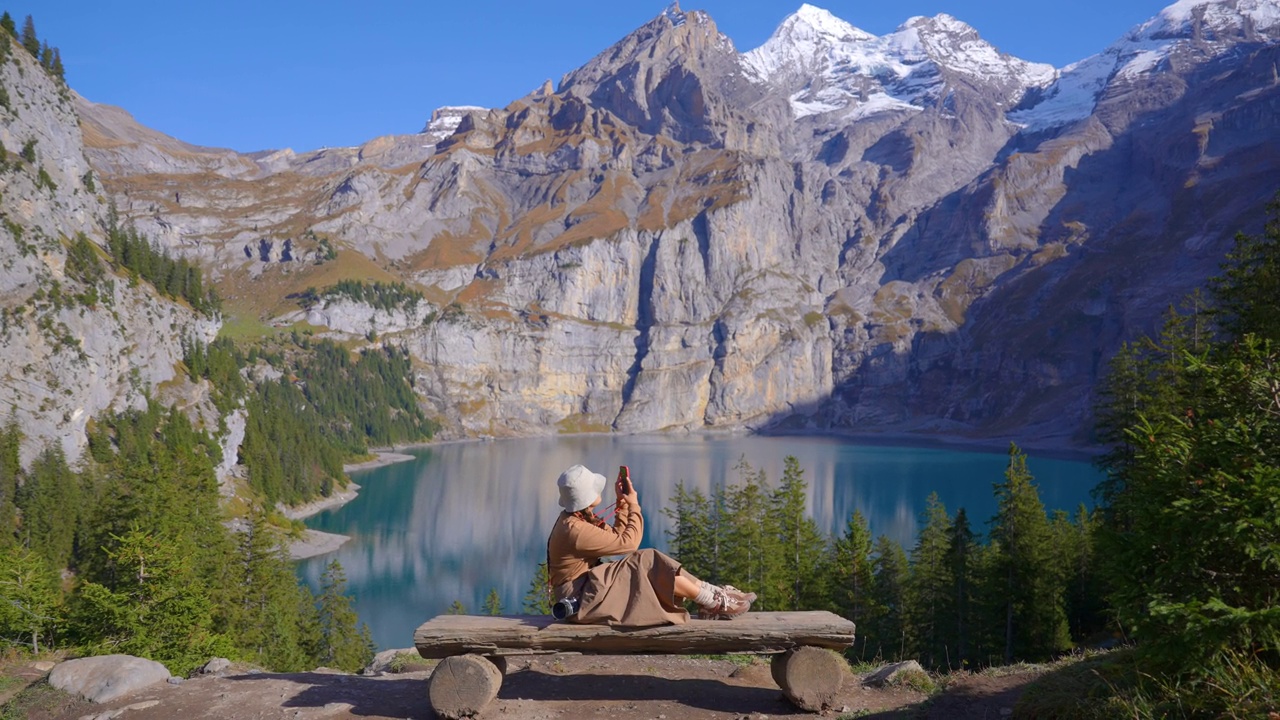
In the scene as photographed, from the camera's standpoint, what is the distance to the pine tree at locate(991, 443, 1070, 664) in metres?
33.4

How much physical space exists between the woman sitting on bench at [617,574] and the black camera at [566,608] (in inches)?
0.5

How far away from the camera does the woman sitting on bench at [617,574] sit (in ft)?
31.5

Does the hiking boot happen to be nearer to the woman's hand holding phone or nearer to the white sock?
the white sock

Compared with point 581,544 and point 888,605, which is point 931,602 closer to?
point 888,605

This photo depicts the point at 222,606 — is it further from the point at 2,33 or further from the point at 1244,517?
the point at 2,33

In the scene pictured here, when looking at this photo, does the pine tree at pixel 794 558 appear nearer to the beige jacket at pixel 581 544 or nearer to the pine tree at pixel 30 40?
the beige jacket at pixel 581 544

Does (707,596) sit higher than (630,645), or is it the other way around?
(707,596)

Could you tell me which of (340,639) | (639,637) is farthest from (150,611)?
(340,639)

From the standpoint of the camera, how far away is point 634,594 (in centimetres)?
968

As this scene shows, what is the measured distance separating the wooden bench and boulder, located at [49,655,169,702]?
500 cm

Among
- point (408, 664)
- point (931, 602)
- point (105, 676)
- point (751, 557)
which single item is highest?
point (105, 676)

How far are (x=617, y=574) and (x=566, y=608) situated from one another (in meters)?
0.72

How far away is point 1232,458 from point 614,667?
8.60 meters

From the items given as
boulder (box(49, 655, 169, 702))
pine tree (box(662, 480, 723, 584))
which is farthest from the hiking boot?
pine tree (box(662, 480, 723, 584))
